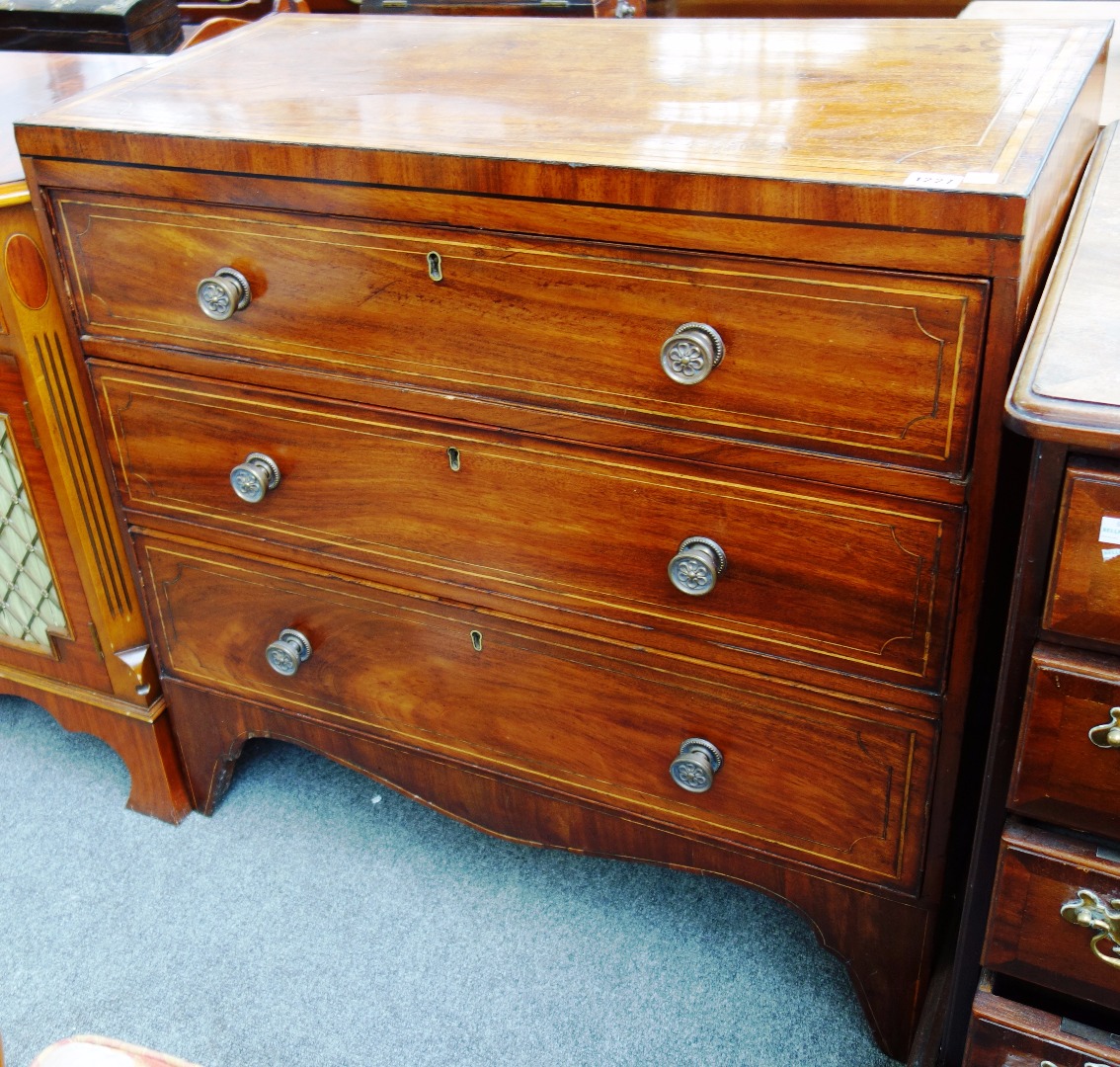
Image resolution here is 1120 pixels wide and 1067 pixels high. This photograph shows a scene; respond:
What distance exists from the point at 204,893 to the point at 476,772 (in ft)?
1.46

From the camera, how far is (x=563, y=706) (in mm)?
1276

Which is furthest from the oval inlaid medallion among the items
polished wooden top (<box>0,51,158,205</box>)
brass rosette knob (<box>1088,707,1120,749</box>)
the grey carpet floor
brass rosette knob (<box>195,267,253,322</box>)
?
brass rosette knob (<box>1088,707,1120,749</box>)

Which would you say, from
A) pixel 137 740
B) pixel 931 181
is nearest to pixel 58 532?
pixel 137 740

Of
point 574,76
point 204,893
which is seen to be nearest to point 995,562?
point 574,76

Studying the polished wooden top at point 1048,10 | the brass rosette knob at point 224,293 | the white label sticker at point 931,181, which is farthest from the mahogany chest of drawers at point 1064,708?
the brass rosette knob at point 224,293

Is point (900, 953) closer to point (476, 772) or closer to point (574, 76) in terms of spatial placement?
point (476, 772)

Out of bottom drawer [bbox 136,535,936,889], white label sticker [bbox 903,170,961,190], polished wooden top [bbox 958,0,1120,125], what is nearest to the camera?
white label sticker [bbox 903,170,961,190]

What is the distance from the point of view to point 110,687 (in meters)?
1.59

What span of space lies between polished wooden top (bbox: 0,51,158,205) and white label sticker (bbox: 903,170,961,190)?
1012mm

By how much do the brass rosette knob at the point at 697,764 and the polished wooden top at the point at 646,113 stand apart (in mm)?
551

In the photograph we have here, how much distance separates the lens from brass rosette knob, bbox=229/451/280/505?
130 centimetres

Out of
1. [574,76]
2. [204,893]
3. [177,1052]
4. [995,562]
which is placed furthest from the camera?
[204,893]

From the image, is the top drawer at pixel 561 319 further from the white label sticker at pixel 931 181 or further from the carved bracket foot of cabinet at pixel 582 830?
the carved bracket foot of cabinet at pixel 582 830

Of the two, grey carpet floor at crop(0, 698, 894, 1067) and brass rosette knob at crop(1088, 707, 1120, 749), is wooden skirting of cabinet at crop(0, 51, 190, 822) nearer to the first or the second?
grey carpet floor at crop(0, 698, 894, 1067)
